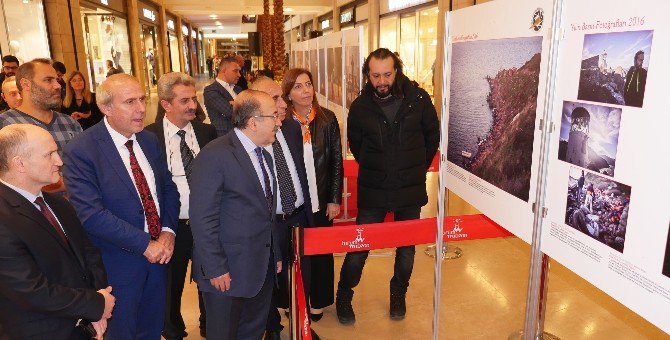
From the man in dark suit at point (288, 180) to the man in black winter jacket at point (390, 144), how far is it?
0.48 m

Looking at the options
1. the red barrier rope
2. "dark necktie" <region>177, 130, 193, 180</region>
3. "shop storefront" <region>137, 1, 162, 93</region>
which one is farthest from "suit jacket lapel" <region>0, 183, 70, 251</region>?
"shop storefront" <region>137, 1, 162, 93</region>

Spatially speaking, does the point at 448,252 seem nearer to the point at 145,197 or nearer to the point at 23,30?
the point at 145,197

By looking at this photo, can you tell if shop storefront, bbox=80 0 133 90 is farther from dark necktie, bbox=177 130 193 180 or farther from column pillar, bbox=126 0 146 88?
dark necktie, bbox=177 130 193 180

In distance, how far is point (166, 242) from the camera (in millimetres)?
2498

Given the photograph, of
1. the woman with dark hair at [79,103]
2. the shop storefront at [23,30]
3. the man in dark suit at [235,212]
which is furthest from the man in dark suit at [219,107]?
the shop storefront at [23,30]

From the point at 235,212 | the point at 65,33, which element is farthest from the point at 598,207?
the point at 65,33

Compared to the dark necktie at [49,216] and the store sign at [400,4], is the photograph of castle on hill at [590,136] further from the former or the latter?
the store sign at [400,4]

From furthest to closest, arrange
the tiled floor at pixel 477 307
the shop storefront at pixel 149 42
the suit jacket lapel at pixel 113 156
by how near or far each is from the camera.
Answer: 1. the shop storefront at pixel 149 42
2. the tiled floor at pixel 477 307
3. the suit jacket lapel at pixel 113 156

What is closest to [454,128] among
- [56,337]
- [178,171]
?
[178,171]

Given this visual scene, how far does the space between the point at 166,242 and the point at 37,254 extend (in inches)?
29.8

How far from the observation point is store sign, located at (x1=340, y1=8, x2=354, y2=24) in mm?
18922

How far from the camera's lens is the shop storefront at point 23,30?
8.04m

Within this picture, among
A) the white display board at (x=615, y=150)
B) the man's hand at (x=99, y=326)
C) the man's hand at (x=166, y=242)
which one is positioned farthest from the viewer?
the man's hand at (x=166, y=242)

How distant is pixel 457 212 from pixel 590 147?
420 centimetres
